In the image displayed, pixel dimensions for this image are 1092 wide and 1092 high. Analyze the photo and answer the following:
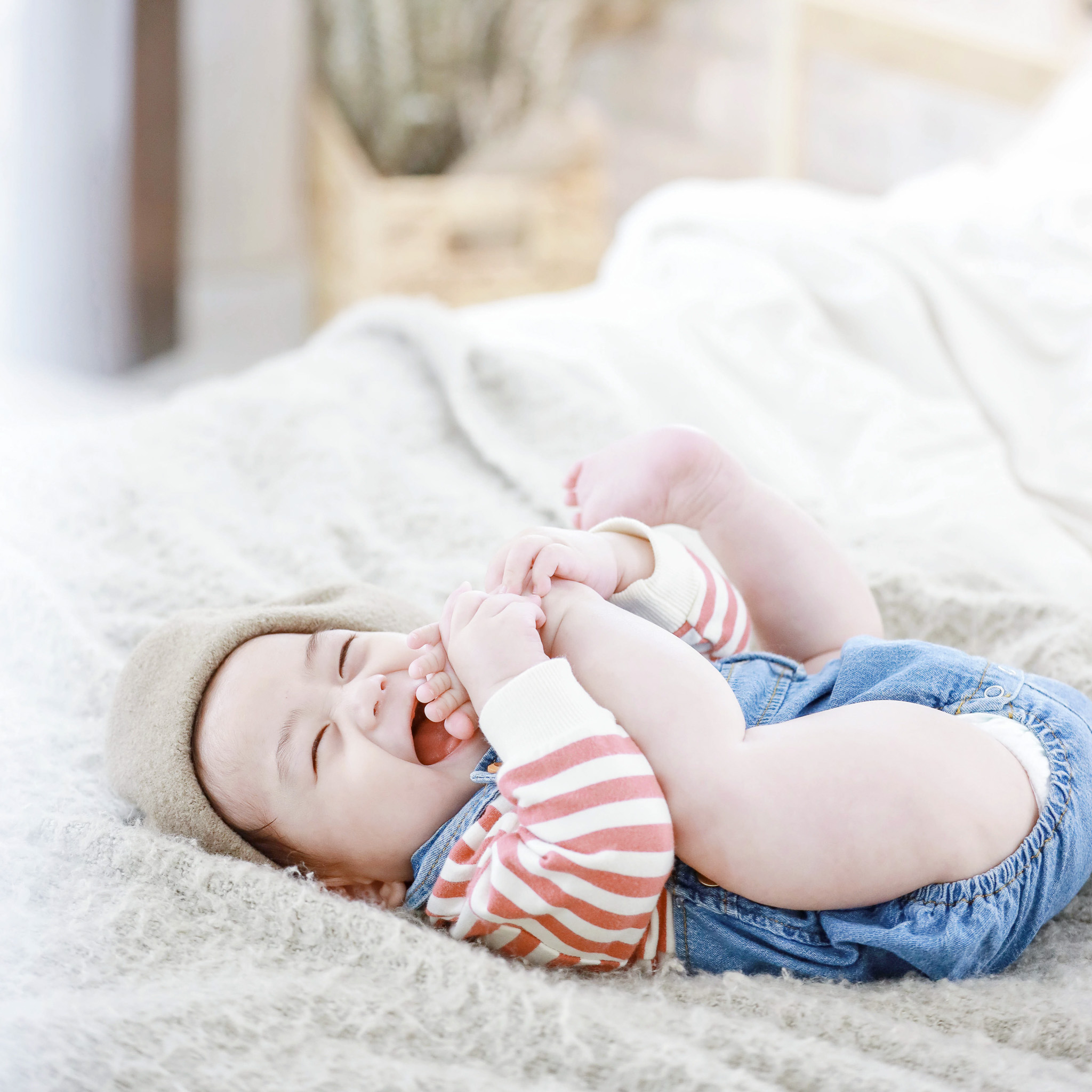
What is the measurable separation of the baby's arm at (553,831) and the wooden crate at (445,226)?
2.14 metres

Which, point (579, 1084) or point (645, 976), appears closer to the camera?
point (579, 1084)

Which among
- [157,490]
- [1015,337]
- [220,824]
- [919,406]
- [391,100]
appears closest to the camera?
[220,824]

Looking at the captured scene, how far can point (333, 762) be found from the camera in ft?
2.60

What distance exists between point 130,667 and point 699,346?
865mm

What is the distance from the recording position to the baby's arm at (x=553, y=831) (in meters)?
0.68

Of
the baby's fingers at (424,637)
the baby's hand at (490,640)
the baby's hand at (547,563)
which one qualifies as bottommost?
the baby's fingers at (424,637)

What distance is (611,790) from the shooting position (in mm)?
690

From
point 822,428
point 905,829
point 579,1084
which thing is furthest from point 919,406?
point 579,1084

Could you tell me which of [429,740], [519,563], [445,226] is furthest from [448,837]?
[445,226]

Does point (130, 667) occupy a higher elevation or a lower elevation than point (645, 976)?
higher

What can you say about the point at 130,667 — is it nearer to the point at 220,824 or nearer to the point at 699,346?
the point at 220,824

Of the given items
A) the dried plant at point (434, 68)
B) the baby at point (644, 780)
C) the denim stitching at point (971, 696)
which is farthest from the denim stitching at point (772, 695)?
the dried plant at point (434, 68)

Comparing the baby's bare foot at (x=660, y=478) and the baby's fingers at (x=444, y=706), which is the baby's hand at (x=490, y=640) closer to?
the baby's fingers at (x=444, y=706)

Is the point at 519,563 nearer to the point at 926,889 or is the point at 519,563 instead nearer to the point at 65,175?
the point at 926,889
